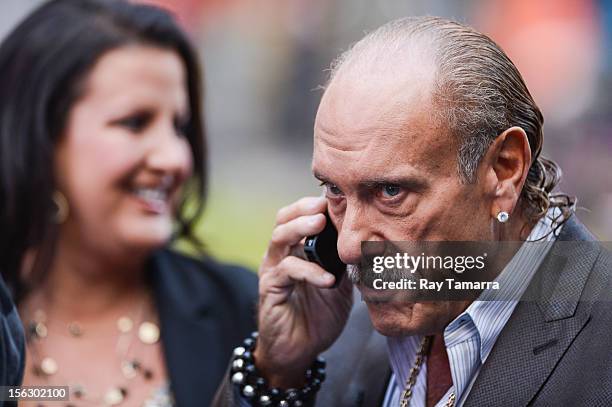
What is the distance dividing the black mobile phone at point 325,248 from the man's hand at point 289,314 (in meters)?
0.06

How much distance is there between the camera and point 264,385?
2225 mm

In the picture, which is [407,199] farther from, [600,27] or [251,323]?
[600,27]

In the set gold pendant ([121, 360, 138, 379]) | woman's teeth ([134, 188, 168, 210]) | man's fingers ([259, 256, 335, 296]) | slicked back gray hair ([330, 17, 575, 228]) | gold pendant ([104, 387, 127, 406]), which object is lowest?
gold pendant ([104, 387, 127, 406])

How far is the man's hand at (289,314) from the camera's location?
2.21 meters

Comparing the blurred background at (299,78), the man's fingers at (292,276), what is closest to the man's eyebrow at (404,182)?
the man's fingers at (292,276)

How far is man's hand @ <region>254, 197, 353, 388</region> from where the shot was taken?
2211 millimetres

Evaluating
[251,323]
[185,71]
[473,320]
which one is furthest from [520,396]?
[185,71]

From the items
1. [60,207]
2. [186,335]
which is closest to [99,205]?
[60,207]

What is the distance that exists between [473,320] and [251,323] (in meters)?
1.41

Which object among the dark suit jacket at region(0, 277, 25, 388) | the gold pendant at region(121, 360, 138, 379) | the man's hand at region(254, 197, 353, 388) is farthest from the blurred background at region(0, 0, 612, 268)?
the dark suit jacket at region(0, 277, 25, 388)

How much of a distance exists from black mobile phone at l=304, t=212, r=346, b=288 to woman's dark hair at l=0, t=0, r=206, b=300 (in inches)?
53.3

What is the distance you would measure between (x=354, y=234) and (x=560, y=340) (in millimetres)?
472

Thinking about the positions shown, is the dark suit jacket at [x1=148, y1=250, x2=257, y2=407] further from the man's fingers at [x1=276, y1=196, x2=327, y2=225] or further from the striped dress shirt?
the striped dress shirt

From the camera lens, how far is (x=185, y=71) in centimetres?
341
